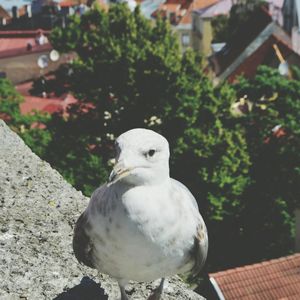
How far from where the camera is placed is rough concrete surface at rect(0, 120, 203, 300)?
12.3 feet

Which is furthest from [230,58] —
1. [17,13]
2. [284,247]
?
[17,13]

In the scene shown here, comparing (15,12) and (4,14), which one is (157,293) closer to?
(15,12)

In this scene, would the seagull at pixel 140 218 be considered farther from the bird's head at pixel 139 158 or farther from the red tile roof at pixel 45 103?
the red tile roof at pixel 45 103

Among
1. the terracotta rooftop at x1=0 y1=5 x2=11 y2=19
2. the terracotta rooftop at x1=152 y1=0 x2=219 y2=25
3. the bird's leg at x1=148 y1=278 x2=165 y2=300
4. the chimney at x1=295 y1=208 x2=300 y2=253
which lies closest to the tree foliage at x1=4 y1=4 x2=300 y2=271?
the chimney at x1=295 y1=208 x2=300 y2=253

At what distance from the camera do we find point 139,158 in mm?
2697

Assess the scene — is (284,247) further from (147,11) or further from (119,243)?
(147,11)

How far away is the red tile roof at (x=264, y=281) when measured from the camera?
10.4 meters

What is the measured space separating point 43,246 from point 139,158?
1.76 m

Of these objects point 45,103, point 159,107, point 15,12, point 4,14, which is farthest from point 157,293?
point 4,14

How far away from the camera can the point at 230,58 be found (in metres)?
26.0

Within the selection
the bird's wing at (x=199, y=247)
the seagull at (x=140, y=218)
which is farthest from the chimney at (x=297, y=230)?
the seagull at (x=140, y=218)

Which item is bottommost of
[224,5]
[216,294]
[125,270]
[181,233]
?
[224,5]

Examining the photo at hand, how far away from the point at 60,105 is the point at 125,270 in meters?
20.8

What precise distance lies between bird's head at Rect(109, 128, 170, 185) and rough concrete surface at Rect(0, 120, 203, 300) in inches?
52.0
